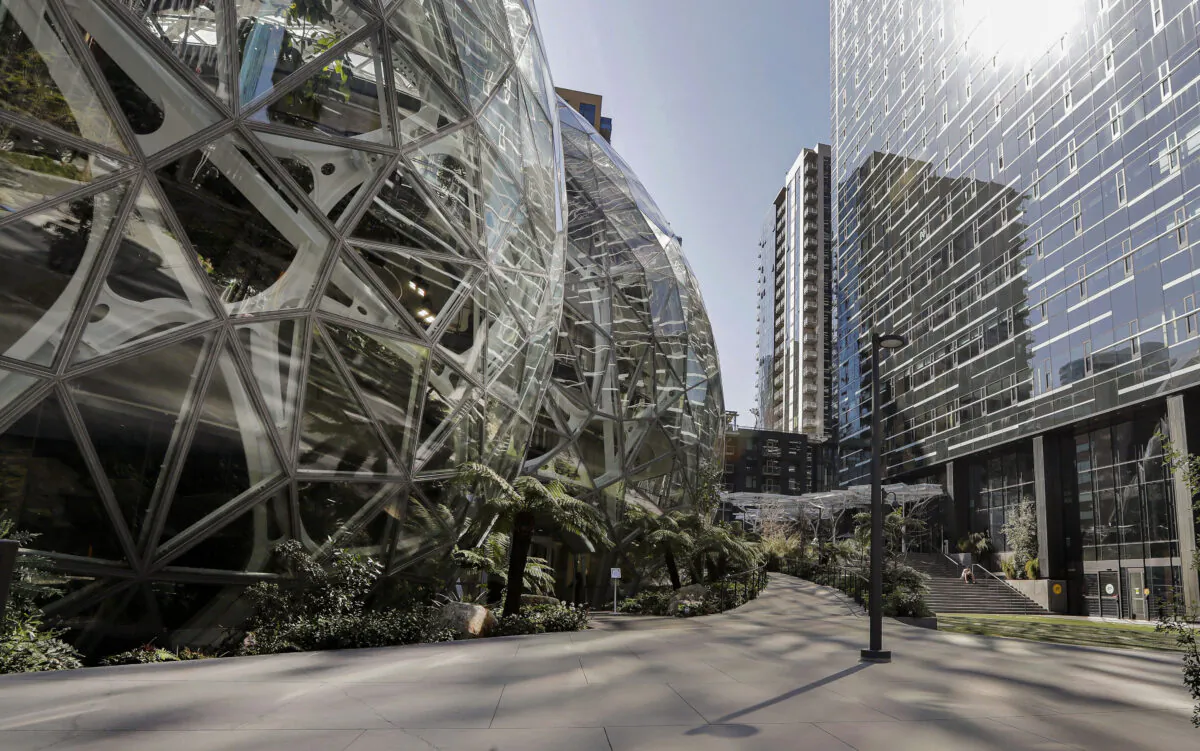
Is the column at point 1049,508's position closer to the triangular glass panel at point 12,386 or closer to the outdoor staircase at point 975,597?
the outdoor staircase at point 975,597

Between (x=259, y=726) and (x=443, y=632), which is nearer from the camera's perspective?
(x=259, y=726)

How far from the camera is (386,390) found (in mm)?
12812

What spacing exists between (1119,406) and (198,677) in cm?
4047

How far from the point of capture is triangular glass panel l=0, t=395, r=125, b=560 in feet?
29.1

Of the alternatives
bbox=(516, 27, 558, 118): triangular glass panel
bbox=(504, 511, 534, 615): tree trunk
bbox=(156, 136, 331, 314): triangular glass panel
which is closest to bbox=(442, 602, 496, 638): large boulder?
bbox=(504, 511, 534, 615): tree trunk

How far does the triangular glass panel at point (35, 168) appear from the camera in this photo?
8359mm

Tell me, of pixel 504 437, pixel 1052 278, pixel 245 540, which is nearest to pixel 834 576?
pixel 1052 278

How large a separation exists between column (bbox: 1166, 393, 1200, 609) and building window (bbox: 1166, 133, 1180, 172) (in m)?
10.3

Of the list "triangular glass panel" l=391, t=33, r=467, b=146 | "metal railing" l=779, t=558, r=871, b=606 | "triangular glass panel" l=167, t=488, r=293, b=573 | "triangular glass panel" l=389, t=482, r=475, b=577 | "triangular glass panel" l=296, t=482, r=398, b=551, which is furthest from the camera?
"metal railing" l=779, t=558, r=871, b=606

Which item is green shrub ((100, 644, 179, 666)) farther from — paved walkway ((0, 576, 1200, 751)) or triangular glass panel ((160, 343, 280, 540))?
triangular glass panel ((160, 343, 280, 540))

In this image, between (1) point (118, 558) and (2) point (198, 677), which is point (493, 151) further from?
(2) point (198, 677)

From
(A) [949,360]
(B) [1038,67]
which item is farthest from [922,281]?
(B) [1038,67]

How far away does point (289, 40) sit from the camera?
10922mm

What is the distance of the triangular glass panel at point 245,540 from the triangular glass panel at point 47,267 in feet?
10.6
